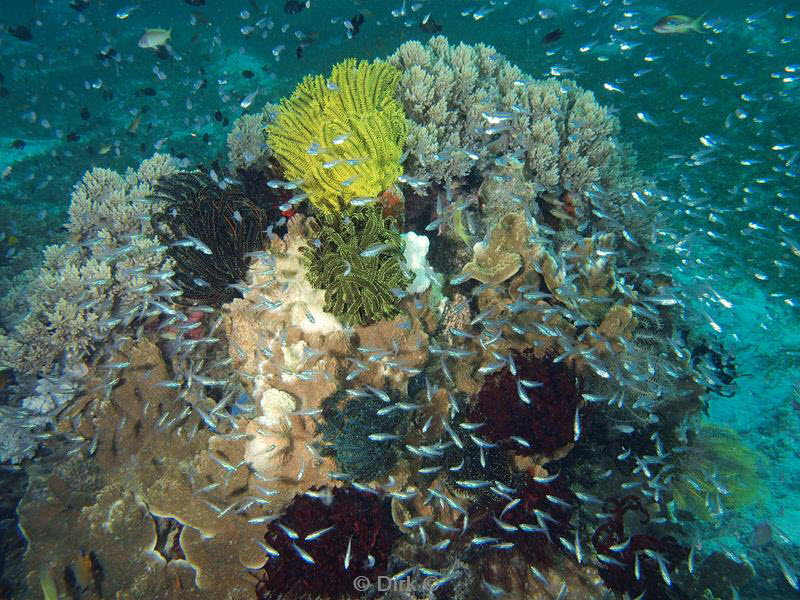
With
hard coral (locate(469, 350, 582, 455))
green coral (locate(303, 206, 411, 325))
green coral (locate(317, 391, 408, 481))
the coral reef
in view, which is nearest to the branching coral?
the coral reef

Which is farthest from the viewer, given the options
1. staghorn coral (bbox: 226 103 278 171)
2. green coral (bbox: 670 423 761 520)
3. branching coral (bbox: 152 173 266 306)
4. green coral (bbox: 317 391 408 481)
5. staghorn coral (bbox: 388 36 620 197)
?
staghorn coral (bbox: 226 103 278 171)

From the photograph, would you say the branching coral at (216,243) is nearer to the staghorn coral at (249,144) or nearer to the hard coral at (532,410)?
the staghorn coral at (249,144)

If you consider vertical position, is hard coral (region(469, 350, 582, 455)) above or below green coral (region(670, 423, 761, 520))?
above

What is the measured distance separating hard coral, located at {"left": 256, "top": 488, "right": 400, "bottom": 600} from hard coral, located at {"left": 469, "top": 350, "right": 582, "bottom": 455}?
1953mm

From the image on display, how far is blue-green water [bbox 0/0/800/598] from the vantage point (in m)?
11.0

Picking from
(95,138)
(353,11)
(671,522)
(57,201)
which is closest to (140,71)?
(95,138)

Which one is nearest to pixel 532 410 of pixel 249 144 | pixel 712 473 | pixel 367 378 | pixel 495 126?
pixel 367 378

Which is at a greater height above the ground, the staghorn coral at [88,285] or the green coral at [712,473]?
the staghorn coral at [88,285]

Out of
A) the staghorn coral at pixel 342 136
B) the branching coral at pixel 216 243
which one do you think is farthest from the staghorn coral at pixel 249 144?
the branching coral at pixel 216 243

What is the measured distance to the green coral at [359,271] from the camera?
18.3ft

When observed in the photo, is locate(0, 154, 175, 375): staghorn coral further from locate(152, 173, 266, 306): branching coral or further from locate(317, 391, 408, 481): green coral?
locate(317, 391, 408, 481): green coral

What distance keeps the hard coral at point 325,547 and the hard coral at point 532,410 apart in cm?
195

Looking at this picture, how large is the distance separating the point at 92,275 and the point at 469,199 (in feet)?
22.0

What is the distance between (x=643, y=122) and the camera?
18.8m
